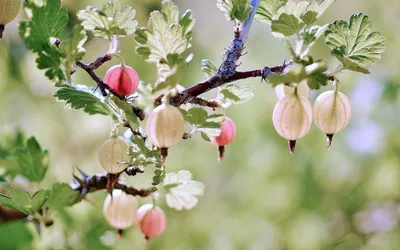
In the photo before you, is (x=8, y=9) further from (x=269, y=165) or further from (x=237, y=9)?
(x=269, y=165)

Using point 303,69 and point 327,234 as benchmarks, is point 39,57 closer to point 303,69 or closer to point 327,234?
point 303,69

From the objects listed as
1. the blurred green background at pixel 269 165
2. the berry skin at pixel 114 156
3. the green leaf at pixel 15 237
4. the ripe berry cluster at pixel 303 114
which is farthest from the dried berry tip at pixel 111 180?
the blurred green background at pixel 269 165

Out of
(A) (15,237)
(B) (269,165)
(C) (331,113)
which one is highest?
(B) (269,165)

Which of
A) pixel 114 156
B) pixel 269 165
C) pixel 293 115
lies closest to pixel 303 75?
pixel 293 115

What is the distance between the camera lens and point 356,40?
0.33 meters

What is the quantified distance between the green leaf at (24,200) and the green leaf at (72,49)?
14 cm

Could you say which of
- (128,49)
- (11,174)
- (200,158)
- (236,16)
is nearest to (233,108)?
(200,158)

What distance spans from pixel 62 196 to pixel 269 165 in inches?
31.3

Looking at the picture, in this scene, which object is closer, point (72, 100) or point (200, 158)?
point (72, 100)

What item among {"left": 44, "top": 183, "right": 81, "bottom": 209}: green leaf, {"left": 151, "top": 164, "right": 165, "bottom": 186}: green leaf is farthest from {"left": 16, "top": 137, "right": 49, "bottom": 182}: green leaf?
{"left": 151, "top": 164, "right": 165, "bottom": 186}: green leaf

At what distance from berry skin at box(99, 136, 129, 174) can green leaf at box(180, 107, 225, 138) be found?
0.17ft

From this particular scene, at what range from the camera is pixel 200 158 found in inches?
47.7

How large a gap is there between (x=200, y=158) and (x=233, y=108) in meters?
0.17

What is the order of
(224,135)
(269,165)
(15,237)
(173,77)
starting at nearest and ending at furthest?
1. (173,77)
2. (224,135)
3. (15,237)
4. (269,165)
